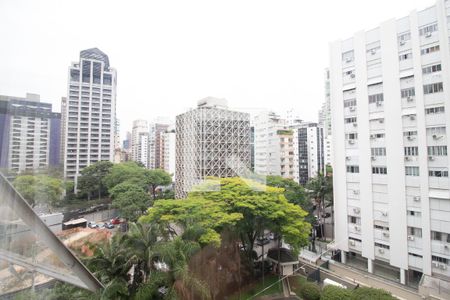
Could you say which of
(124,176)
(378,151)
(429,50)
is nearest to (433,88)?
(429,50)

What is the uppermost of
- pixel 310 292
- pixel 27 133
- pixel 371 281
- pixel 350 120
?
pixel 350 120

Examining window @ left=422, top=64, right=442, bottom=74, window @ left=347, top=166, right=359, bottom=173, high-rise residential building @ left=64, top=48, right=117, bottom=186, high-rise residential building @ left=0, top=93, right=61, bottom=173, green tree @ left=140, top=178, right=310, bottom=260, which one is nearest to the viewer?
high-rise residential building @ left=0, top=93, right=61, bottom=173

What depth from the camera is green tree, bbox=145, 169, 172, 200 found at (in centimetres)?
832

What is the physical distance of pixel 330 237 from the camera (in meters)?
6.67

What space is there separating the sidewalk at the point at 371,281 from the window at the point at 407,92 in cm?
349

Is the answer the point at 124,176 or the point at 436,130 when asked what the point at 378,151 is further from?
the point at 124,176

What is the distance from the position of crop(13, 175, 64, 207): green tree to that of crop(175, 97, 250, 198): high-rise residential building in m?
4.72

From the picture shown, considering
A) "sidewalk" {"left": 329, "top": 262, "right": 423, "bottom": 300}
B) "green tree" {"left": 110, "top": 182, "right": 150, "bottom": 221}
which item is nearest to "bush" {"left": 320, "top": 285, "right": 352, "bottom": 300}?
"sidewalk" {"left": 329, "top": 262, "right": 423, "bottom": 300}

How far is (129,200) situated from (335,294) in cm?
502

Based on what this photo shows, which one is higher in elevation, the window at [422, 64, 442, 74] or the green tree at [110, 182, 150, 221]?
the window at [422, 64, 442, 74]

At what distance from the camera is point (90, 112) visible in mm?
3715

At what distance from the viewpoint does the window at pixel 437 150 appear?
12.6 ft

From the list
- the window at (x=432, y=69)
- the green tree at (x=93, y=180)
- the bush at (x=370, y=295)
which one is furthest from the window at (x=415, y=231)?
the green tree at (x=93, y=180)

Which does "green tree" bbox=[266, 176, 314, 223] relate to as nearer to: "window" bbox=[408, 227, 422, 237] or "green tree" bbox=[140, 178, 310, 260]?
"green tree" bbox=[140, 178, 310, 260]
